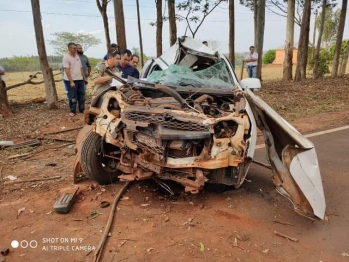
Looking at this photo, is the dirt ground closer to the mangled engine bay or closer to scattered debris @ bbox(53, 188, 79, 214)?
scattered debris @ bbox(53, 188, 79, 214)

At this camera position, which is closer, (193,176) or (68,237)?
(68,237)

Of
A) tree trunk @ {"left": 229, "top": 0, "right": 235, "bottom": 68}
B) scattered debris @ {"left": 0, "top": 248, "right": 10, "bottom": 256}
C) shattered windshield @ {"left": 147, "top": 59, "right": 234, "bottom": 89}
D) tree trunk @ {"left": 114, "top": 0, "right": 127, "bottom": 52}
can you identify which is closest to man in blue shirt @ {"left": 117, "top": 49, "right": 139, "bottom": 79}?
shattered windshield @ {"left": 147, "top": 59, "right": 234, "bottom": 89}

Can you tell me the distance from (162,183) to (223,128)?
106 cm

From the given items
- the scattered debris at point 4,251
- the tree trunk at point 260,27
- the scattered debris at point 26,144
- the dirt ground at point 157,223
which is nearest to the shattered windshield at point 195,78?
the dirt ground at point 157,223

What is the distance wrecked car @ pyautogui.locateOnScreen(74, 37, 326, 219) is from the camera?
320cm

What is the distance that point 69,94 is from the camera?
26.1 feet

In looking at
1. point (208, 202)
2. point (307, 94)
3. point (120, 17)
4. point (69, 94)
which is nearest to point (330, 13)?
point (307, 94)

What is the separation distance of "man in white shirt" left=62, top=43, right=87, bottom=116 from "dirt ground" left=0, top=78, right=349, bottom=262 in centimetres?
313

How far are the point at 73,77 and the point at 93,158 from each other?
14.4 ft

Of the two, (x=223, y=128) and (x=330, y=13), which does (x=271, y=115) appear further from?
(x=330, y=13)

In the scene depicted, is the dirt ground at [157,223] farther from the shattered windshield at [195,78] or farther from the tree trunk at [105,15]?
the tree trunk at [105,15]

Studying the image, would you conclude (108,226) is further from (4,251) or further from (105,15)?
(105,15)

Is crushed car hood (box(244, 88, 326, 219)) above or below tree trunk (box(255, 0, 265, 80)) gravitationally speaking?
below

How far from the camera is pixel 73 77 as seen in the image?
7840mm
